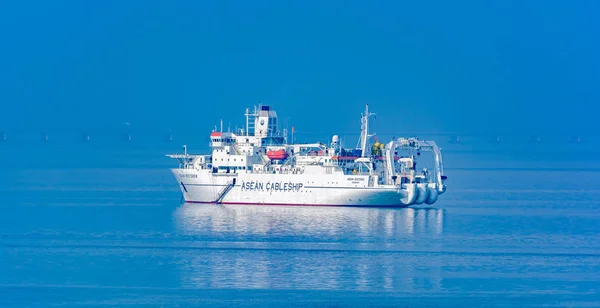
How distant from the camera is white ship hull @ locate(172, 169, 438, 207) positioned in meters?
57.0

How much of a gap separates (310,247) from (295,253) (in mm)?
1532

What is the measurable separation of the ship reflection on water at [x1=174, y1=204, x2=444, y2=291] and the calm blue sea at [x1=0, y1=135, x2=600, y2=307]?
72 mm

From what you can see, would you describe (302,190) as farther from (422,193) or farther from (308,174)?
(422,193)

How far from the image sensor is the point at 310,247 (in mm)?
45188

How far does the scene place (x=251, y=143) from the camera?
60219 mm

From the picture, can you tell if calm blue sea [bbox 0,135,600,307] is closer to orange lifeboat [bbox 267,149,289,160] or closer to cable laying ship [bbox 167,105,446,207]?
cable laying ship [bbox 167,105,446,207]

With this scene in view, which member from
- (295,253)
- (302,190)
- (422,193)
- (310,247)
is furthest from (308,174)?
(295,253)

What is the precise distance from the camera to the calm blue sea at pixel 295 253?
1426 inches

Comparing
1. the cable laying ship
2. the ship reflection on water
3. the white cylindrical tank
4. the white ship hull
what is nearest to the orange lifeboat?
the cable laying ship

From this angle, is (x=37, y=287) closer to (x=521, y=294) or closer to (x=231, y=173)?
(x=521, y=294)

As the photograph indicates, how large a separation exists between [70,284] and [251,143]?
2364 centimetres

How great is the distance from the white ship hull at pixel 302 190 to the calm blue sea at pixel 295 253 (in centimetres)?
70

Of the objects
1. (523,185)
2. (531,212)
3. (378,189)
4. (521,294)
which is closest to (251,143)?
(378,189)

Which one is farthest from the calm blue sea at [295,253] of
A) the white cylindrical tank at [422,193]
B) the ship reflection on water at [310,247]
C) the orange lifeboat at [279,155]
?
the orange lifeboat at [279,155]
